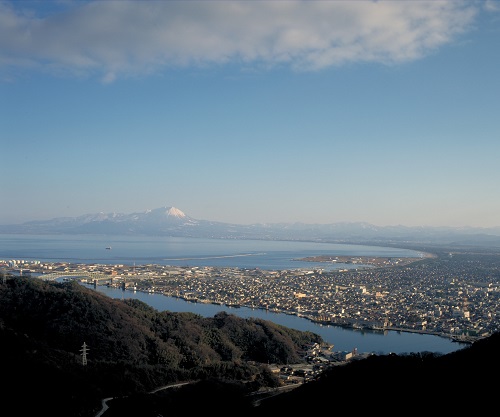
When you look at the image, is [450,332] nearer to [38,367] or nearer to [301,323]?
[301,323]

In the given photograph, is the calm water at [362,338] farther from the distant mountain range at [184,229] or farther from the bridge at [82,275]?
the distant mountain range at [184,229]

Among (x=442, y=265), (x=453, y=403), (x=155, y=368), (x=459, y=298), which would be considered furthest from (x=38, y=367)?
(x=442, y=265)

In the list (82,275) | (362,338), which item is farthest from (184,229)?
(362,338)

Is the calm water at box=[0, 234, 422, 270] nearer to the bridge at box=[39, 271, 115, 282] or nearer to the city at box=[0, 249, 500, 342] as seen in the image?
the city at box=[0, 249, 500, 342]

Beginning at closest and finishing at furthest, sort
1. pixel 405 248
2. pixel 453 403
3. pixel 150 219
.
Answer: pixel 453 403
pixel 405 248
pixel 150 219

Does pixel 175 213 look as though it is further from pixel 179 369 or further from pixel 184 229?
pixel 179 369

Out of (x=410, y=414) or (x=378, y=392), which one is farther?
(x=378, y=392)

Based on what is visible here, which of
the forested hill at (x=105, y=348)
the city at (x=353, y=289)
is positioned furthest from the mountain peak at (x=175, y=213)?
the forested hill at (x=105, y=348)
